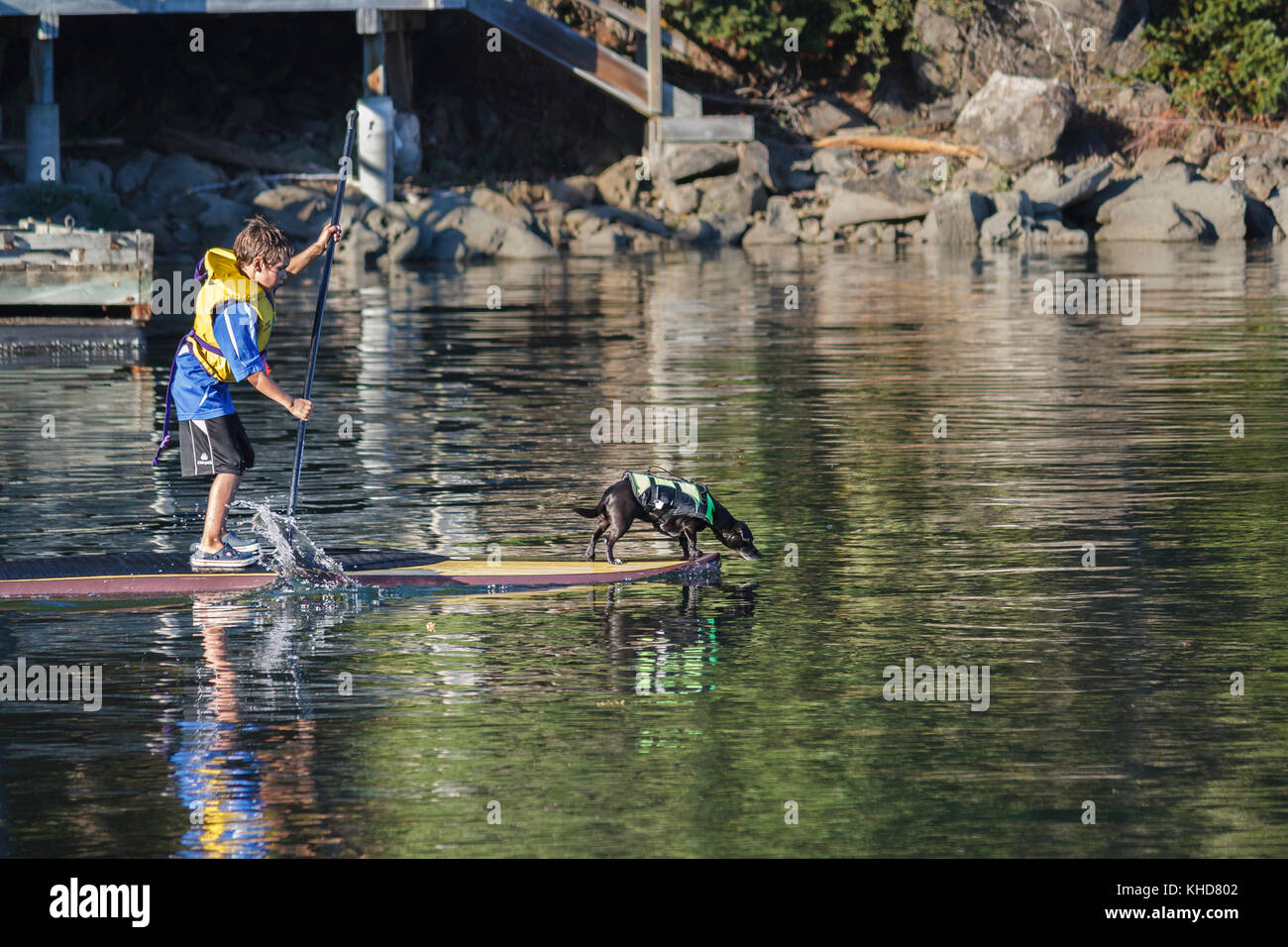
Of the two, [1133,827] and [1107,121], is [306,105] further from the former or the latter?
[1133,827]

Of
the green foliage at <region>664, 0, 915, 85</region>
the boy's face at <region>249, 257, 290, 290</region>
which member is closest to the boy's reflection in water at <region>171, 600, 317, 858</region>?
the boy's face at <region>249, 257, 290, 290</region>

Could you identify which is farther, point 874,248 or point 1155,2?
point 1155,2

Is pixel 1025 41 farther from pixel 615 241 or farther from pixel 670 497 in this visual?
pixel 670 497

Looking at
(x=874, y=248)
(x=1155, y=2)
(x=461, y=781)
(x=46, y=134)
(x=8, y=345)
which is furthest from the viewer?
(x=1155, y=2)

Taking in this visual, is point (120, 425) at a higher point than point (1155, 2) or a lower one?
lower

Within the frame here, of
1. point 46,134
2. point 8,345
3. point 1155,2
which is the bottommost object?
point 8,345

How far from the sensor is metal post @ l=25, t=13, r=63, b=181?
32406 mm

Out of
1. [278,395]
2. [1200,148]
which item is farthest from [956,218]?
[278,395]

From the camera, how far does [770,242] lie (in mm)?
36375

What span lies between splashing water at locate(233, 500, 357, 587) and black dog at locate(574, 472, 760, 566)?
110cm

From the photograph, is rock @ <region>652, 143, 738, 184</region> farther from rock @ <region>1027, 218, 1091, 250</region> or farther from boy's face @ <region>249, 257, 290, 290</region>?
boy's face @ <region>249, 257, 290, 290</region>

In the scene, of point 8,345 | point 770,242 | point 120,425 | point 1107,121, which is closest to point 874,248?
point 770,242

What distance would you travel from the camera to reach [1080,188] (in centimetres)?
3659

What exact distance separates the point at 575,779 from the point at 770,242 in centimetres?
3091
